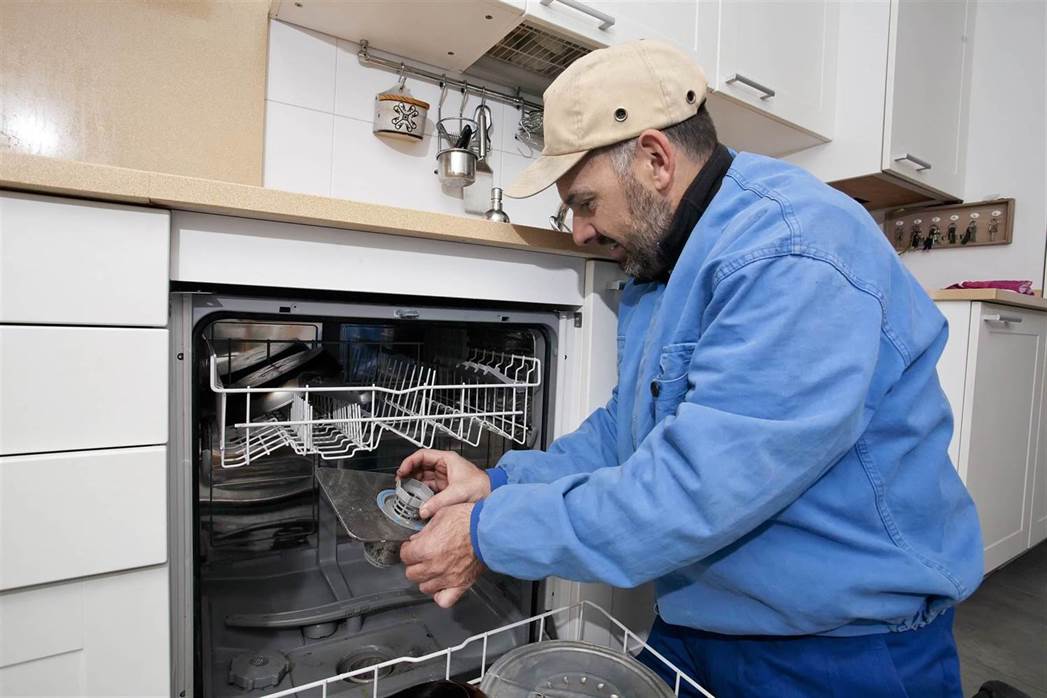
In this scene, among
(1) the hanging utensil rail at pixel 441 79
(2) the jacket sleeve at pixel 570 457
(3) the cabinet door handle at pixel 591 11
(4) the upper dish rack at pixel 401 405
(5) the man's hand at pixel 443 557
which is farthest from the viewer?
(1) the hanging utensil rail at pixel 441 79

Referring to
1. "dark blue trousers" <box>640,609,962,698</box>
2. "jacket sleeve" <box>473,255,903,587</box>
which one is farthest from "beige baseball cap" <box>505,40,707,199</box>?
"dark blue trousers" <box>640,609,962,698</box>

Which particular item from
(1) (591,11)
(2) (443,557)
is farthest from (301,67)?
(2) (443,557)

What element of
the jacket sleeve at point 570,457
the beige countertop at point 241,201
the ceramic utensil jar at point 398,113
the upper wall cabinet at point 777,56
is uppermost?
the upper wall cabinet at point 777,56

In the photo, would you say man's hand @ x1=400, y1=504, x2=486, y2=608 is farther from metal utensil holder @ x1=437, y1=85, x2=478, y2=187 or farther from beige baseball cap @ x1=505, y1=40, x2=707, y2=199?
metal utensil holder @ x1=437, y1=85, x2=478, y2=187

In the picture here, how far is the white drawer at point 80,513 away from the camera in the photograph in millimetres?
613

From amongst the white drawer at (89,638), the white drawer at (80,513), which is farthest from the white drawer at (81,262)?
the white drawer at (89,638)

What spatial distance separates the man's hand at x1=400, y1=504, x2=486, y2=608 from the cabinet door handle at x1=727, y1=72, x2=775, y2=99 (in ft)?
4.58

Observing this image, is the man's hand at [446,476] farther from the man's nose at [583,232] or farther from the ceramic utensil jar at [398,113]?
the ceramic utensil jar at [398,113]

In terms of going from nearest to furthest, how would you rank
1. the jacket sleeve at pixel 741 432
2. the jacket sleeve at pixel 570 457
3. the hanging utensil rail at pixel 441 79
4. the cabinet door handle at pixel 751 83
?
the jacket sleeve at pixel 741 432
the jacket sleeve at pixel 570 457
the hanging utensil rail at pixel 441 79
the cabinet door handle at pixel 751 83

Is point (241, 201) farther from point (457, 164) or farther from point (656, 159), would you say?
point (457, 164)

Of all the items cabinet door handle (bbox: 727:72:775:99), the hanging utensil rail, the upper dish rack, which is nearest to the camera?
the upper dish rack

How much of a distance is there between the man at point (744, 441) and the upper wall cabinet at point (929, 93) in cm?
143

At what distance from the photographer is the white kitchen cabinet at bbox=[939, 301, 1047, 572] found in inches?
61.0

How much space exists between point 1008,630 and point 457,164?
204 cm
